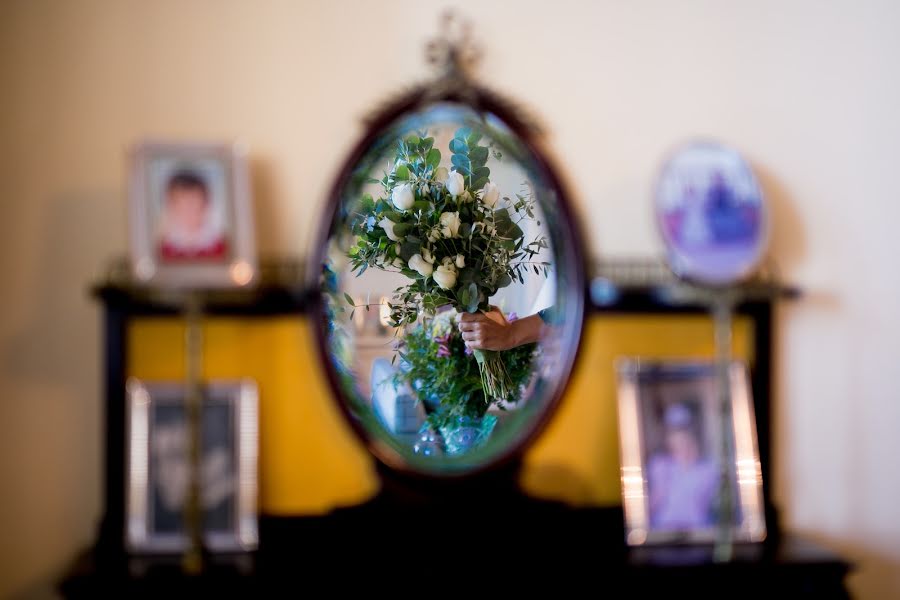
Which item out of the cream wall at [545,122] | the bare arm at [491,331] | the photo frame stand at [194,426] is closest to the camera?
the bare arm at [491,331]

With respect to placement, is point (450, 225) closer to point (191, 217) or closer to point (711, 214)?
point (191, 217)

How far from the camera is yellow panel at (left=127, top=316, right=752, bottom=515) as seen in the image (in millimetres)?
1295

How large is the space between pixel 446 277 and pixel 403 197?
4cm

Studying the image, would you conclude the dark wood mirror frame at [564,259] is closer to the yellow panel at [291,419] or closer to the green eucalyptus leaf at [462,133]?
the yellow panel at [291,419]

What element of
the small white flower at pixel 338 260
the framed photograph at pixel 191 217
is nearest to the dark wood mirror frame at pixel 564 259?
the framed photograph at pixel 191 217

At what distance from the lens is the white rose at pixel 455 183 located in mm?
337

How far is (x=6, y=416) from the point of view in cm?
128

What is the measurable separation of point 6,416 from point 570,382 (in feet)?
3.42

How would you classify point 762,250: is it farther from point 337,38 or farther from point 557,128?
point 337,38

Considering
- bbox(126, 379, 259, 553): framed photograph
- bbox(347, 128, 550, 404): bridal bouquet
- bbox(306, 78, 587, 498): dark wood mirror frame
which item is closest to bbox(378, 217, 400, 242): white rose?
bbox(347, 128, 550, 404): bridal bouquet

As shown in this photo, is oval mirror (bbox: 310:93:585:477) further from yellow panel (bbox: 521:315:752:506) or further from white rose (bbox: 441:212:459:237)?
yellow panel (bbox: 521:315:752:506)

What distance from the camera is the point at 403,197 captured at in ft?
1.08

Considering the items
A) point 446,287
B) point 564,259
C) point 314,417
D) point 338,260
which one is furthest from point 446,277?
point 314,417

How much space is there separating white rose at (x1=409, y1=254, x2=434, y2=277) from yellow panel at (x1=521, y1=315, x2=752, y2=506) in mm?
1067
